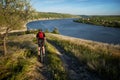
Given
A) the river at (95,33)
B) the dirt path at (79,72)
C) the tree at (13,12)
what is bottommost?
the river at (95,33)

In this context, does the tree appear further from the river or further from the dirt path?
the river

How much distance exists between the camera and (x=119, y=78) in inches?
430

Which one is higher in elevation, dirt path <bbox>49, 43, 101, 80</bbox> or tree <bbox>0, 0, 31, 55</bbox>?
tree <bbox>0, 0, 31, 55</bbox>

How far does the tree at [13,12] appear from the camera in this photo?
17.6 meters

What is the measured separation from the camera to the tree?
17594 mm

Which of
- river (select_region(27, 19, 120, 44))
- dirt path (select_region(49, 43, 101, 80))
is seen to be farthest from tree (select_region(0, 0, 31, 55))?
river (select_region(27, 19, 120, 44))

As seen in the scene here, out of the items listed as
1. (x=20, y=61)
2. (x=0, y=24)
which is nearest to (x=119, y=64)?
(x=20, y=61)

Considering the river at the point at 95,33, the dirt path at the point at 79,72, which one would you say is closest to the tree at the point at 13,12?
the dirt path at the point at 79,72

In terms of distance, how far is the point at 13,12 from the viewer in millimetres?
18141

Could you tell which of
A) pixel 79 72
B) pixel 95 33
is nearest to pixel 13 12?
pixel 79 72

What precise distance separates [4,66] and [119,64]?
8.77 metres

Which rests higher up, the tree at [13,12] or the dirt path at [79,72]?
the tree at [13,12]

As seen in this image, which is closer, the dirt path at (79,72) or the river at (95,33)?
the dirt path at (79,72)

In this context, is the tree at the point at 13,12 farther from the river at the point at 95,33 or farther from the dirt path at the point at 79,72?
the river at the point at 95,33
